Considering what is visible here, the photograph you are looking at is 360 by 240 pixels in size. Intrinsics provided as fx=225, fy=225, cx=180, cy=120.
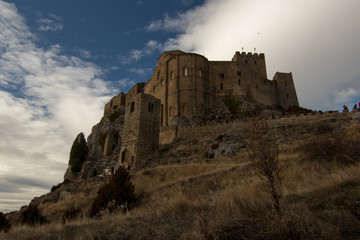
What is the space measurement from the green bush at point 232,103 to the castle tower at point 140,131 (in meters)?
16.1

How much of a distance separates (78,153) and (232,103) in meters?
29.9

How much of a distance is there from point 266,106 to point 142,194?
1471 inches

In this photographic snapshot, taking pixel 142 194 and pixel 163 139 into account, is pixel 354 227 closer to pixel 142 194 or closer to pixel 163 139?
pixel 142 194

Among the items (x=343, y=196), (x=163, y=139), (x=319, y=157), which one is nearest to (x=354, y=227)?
(x=343, y=196)

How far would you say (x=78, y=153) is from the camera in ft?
138

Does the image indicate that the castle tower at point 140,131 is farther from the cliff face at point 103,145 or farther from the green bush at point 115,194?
the cliff face at point 103,145

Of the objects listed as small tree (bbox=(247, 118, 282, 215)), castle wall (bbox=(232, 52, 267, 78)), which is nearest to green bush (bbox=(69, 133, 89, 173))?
castle wall (bbox=(232, 52, 267, 78))

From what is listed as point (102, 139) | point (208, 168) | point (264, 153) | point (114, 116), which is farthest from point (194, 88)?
point (264, 153)

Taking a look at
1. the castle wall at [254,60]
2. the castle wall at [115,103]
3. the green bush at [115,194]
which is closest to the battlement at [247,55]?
the castle wall at [254,60]

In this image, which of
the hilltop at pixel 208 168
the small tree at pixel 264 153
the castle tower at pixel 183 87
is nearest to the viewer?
the hilltop at pixel 208 168

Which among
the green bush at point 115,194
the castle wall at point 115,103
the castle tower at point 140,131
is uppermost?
the castle wall at point 115,103

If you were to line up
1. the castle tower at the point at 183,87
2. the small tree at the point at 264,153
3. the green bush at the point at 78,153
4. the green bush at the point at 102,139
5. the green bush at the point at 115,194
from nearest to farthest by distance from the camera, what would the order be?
the small tree at the point at 264,153 < the green bush at the point at 115,194 < the castle tower at the point at 183,87 < the green bush at the point at 78,153 < the green bush at the point at 102,139

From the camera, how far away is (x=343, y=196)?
427 cm

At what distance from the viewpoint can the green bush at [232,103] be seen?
39.4 m
